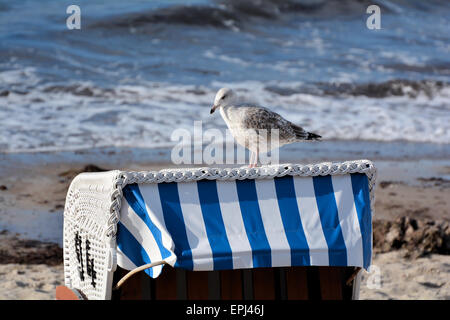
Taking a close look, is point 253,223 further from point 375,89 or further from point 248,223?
point 375,89

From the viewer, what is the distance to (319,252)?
7.57ft

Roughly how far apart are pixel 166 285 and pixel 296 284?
1.73 ft

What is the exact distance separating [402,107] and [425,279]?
671 centimetres

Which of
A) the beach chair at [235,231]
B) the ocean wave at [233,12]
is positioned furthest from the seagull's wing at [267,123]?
the ocean wave at [233,12]

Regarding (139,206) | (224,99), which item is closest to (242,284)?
(139,206)

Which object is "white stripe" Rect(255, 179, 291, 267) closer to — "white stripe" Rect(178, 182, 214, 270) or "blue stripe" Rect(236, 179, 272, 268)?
"blue stripe" Rect(236, 179, 272, 268)

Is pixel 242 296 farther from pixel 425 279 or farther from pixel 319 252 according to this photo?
pixel 425 279

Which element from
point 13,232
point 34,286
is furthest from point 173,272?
point 13,232

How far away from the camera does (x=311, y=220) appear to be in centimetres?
235

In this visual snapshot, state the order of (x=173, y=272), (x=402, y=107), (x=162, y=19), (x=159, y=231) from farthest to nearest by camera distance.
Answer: (x=162, y=19) → (x=402, y=107) → (x=173, y=272) → (x=159, y=231)

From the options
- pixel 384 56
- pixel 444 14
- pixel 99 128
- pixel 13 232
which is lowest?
pixel 13 232

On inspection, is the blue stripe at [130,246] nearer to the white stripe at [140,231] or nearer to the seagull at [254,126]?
the white stripe at [140,231]

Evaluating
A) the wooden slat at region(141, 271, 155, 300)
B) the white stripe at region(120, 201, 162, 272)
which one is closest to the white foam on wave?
the wooden slat at region(141, 271, 155, 300)

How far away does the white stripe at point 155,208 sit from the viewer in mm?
2192
